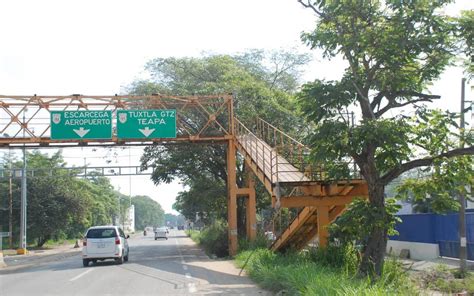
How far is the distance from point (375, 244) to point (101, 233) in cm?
1371

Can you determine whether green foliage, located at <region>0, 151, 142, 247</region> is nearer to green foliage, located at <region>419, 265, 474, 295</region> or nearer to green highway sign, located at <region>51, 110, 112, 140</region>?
green highway sign, located at <region>51, 110, 112, 140</region>

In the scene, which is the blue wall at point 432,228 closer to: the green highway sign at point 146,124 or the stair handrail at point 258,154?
the stair handrail at point 258,154

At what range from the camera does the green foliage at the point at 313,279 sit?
9320 millimetres

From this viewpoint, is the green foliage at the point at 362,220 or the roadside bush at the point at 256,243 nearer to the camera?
the green foliage at the point at 362,220

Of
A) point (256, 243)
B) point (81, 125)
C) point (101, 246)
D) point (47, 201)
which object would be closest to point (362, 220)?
point (256, 243)

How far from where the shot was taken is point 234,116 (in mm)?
27188

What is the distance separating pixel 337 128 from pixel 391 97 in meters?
2.05

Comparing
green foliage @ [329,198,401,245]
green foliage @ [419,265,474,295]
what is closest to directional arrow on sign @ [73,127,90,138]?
green foliage @ [329,198,401,245]

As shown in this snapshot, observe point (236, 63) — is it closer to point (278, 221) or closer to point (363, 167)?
point (278, 221)

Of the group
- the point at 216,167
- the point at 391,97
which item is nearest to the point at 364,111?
the point at 391,97

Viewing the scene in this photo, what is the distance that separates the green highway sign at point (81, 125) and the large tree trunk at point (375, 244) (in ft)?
50.6

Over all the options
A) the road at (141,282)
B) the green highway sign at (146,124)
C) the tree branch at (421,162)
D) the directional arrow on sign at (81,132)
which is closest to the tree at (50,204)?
the directional arrow on sign at (81,132)

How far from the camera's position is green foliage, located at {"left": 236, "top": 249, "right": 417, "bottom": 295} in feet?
30.6

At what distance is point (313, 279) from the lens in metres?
10.8
